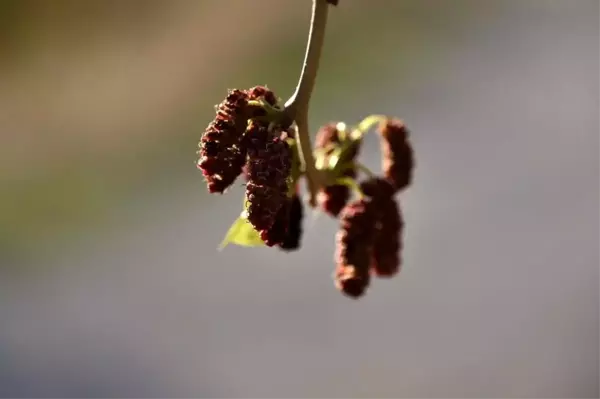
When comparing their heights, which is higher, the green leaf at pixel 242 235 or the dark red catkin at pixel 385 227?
the dark red catkin at pixel 385 227

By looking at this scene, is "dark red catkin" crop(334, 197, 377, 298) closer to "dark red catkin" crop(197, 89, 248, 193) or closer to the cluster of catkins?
the cluster of catkins

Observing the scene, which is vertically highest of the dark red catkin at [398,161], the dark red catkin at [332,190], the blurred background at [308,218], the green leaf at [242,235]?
the blurred background at [308,218]

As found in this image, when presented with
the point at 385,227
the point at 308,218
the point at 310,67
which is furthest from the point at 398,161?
the point at 308,218

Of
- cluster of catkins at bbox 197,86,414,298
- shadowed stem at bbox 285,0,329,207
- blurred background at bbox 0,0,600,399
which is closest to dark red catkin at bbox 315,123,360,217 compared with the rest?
cluster of catkins at bbox 197,86,414,298

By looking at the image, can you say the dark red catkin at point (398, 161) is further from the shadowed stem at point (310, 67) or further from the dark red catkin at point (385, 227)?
the shadowed stem at point (310, 67)

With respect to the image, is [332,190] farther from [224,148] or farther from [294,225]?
[224,148]

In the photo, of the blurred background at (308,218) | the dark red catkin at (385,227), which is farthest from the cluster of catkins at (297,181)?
the blurred background at (308,218)
